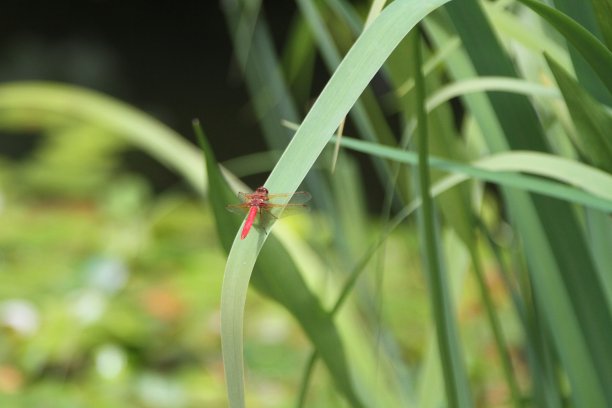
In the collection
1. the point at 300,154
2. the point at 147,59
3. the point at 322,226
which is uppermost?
the point at 147,59

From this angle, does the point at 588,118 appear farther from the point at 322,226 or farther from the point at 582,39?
the point at 322,226

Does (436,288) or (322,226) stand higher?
(322,226)

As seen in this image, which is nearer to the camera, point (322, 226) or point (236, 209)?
point (236, 209)

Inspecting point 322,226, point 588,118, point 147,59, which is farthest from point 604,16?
point 147,59

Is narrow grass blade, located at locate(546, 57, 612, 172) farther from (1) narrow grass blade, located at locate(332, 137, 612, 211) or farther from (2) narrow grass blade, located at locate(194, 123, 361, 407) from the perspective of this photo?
(2) narrow grass blade, located at locate(194, 123, 361, 407)

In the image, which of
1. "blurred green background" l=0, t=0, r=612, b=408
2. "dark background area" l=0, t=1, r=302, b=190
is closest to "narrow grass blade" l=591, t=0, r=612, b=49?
"blurred green background" l=0, t=0, r=612, b=408

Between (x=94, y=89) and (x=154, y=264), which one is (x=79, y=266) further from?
(x=94, y=89)

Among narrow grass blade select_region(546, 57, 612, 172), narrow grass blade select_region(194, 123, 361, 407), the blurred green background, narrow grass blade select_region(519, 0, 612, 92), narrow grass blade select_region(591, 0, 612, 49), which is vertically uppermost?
the blurred green background

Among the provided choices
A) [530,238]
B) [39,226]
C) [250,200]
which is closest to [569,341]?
[530,238]

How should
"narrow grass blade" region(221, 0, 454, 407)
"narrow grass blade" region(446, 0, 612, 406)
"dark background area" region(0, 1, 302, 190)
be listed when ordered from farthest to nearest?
"dark background area" region(0, 1, 302, 190) → "narrow grass blade" region(446, 0, 612, 406) → "narrow grass blade" region(221, 0, 454, 407)
